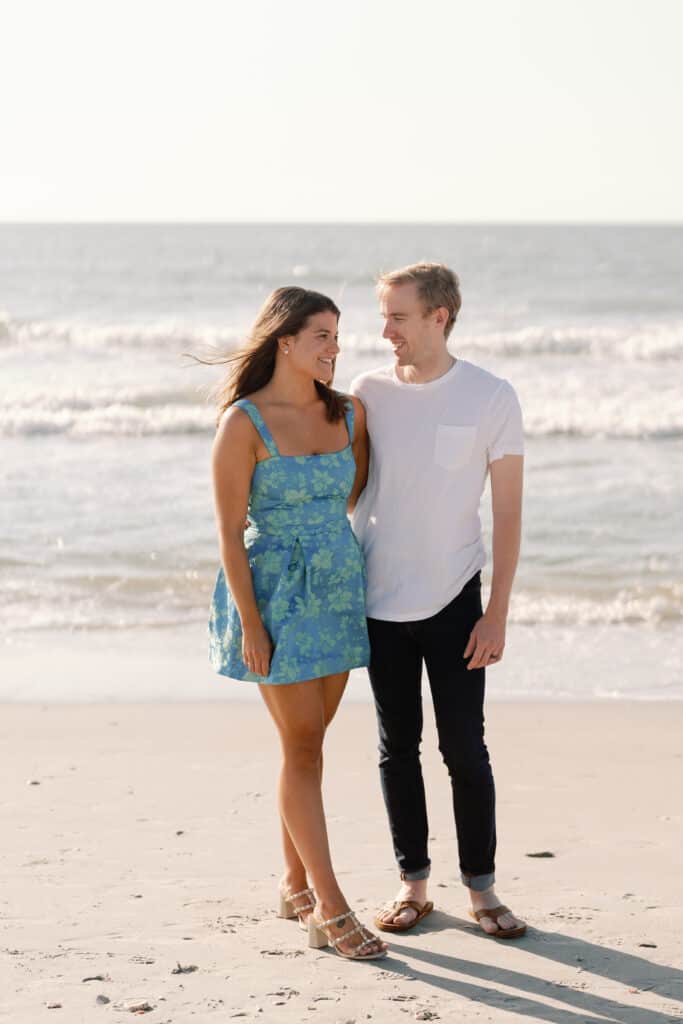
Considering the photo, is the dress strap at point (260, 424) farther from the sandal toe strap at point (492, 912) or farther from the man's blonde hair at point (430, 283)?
the sandal toe strap at point (492, 912)

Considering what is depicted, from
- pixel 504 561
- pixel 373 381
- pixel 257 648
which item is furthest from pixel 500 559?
pixel 257 648

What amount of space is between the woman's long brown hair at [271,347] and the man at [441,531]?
0.15 m

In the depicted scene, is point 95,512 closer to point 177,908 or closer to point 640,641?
point 640,641

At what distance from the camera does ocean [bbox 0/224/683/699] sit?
7.66 metres

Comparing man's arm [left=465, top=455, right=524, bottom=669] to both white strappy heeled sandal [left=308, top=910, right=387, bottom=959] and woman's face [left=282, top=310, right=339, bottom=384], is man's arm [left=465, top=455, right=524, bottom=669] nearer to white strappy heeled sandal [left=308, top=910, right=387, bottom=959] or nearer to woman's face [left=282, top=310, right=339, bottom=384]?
woman's face [left=282, top=310, right=339, bottom=384]

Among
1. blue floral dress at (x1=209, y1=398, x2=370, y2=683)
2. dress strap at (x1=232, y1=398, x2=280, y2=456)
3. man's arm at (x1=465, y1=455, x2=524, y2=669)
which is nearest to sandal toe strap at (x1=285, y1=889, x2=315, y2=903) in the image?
blue floral dress at (x1=209, y1=398, x2=370, y2=683)

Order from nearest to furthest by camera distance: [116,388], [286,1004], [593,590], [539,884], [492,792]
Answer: [286,1004]
[492,792]
[539,884]
[593,590]
[116,388]

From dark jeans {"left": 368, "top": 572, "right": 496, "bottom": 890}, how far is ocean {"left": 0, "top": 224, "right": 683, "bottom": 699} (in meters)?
0.92

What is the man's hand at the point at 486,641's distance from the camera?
363 cm

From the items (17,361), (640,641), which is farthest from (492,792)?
(17,361)

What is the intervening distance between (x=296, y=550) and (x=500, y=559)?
56cm

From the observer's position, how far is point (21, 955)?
353 centimetres

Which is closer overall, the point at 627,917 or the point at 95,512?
the point at 627,917

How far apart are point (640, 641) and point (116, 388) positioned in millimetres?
13190
